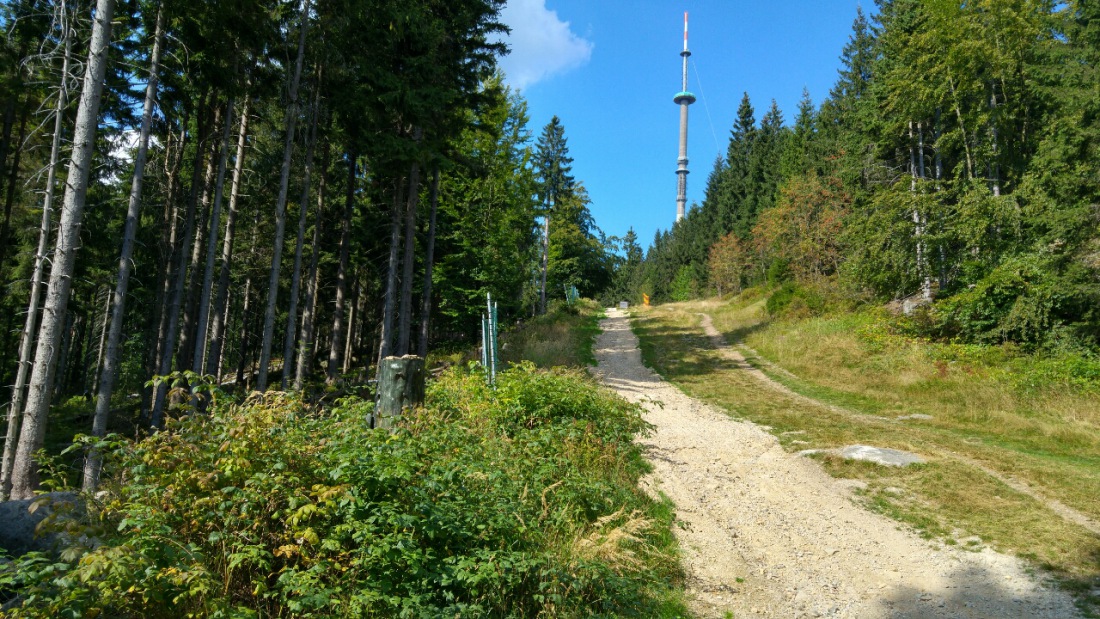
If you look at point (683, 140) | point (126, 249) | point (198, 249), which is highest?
point (683, 140)

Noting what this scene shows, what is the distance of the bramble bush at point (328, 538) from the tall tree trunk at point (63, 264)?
4.79 m

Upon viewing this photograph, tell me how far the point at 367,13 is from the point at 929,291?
21818mm

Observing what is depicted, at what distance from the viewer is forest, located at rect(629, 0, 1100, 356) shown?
47.7 feet

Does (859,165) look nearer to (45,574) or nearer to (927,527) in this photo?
(927,527)

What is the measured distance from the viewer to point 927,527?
22.2ft

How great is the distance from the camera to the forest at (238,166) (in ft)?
31.7

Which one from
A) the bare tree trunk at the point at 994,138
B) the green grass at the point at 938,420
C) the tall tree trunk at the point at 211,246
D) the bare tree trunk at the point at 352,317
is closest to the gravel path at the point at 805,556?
the green grass at the point at 938,420

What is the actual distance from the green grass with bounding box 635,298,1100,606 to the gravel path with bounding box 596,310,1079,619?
444mm

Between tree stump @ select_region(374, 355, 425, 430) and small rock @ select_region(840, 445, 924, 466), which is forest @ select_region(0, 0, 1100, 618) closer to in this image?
tree stump @ select_region(374, 355, 425, 430)

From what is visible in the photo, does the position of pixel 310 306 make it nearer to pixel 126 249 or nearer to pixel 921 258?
pixel 126 249

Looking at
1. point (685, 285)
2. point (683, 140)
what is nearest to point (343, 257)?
point (685, 285)

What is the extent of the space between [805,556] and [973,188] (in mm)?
17318

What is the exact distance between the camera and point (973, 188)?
1780cm

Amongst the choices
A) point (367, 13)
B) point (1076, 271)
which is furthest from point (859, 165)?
point (367, 13)
